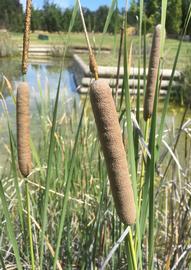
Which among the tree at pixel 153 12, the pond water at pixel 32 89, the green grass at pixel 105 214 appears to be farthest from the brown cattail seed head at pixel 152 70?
the pond water at pixel 32 89

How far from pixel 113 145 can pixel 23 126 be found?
190 mm

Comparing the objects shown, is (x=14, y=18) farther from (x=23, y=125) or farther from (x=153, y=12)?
(x=153, y=12)

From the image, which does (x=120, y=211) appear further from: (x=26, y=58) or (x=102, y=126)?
(x=26, y=58)

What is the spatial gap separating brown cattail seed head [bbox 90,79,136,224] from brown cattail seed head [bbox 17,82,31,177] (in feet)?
0.58

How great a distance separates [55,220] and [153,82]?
81cm

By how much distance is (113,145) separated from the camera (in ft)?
1.13

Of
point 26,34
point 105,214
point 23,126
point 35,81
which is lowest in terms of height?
point 35,81

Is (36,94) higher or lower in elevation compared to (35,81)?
lower

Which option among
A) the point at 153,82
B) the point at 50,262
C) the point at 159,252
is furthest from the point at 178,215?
the point at 153,82

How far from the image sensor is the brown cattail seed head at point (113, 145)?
1.07ft

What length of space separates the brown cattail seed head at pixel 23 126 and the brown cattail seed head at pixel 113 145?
0.58ft

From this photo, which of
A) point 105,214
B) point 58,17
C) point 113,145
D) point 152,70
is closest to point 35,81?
point 58,17

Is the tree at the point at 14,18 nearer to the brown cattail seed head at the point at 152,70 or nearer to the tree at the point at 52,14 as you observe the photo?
the tree at the point at 52,14

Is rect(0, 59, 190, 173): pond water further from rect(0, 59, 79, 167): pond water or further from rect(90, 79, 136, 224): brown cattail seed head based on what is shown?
rect(90, 79, 136, 224): brown cattail seed head
